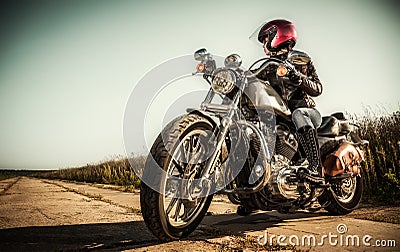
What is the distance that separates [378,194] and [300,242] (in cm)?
370

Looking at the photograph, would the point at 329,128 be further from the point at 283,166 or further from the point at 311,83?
the point at 283,166

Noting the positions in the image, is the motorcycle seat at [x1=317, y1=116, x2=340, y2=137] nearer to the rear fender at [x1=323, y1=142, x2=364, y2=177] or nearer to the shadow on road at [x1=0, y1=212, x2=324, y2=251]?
the rear fender at [x1=323, y1=142, x2=364, y2=177]

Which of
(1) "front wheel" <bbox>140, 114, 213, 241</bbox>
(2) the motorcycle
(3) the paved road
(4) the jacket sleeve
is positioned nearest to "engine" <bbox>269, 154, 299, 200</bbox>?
(2) the motorcycle

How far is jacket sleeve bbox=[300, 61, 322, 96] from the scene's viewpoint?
3.73 metres

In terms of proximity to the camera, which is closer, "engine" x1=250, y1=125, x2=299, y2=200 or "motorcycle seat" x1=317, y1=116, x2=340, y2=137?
"engine" x1=250, y1=125, x2=299, y2=200

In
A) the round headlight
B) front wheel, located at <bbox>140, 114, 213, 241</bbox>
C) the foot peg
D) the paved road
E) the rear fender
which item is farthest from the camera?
the rear fender

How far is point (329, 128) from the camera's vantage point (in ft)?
14.0

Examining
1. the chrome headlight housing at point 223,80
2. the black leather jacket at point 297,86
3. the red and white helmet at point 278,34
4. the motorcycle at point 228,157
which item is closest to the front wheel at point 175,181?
the motorcycle at point 228,157

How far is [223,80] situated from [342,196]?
2.44 meters

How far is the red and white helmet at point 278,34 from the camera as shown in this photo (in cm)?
382

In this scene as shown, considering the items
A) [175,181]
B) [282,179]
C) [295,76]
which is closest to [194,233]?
[175,181]

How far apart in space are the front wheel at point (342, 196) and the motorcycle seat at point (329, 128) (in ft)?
1.74

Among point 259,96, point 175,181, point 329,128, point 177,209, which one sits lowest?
point 177,209

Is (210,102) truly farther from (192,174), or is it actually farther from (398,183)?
(398,183)
